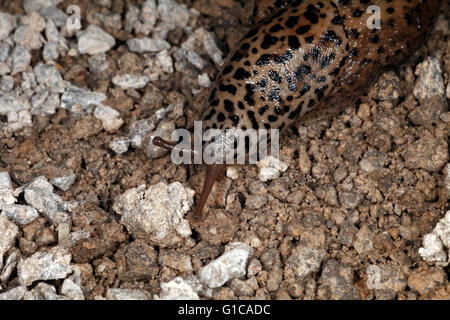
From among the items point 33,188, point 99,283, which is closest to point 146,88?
point 33,188

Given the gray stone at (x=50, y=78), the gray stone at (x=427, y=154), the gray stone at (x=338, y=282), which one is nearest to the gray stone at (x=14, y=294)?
the gray stone at (x=50, y=78)

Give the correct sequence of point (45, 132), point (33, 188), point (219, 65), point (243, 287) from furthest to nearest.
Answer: point (219, 65), point (45, 132), point (33, 188), point (243, 287)

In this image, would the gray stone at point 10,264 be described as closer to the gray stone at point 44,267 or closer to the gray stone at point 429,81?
the gray stone at point 44,267

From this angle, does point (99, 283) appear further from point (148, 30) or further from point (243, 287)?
point (148, 30)

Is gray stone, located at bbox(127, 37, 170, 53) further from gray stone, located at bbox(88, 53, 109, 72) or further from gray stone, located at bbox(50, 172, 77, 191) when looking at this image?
gray stone, located at bbox(50, 172, 77, 191)

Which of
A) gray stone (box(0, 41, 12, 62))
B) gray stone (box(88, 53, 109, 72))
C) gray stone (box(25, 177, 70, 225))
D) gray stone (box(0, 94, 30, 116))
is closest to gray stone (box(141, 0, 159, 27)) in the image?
gray stone (box(88, 53, 109, 72))

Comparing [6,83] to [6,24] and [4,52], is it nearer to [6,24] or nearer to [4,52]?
[4,52]
